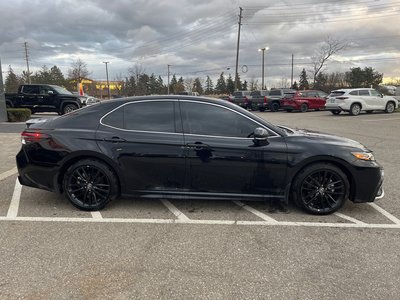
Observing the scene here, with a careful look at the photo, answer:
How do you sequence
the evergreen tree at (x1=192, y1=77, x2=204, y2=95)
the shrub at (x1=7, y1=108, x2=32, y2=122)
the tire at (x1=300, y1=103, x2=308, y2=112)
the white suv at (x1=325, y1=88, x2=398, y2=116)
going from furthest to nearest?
the evergreen tree at (x1=192, y1=77, x2=204, y2=95)
the tire at (x1=300, y1=103, x2=308, y2=112)
the white suv at (x1=325, y1=88, x2=398, y2=116)
the shrub at (x1=7, y1=108, x2=32, y2=122)

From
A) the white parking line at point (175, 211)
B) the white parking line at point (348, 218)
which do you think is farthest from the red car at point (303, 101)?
the white parking line at point (175, 211)

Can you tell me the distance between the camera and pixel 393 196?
5.33 m

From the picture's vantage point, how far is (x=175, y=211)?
4.59 metres

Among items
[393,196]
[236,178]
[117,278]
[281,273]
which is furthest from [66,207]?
[393,196]

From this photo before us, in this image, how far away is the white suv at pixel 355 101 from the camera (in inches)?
837

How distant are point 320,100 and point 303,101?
5.92ft

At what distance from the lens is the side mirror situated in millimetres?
4230

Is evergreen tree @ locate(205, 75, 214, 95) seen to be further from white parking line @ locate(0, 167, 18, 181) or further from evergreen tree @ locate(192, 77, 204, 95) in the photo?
white parking line @ locate(0, 167, 18, 181)

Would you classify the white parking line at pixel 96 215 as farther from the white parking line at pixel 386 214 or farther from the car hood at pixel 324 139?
the white parking line at pixel 386 214

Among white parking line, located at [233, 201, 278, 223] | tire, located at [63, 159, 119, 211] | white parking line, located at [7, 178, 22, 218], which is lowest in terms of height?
white parking line, located at [233, 201, 278, 223]

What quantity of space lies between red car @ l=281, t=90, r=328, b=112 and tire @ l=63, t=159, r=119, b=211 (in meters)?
23.1

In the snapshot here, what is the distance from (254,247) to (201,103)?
1968mm

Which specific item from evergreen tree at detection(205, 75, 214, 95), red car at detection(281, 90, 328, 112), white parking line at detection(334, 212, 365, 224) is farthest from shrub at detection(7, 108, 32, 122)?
evergreen tree at detection(205, 75, 214, 95)

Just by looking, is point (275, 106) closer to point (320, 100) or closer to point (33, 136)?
point (320, 100)
